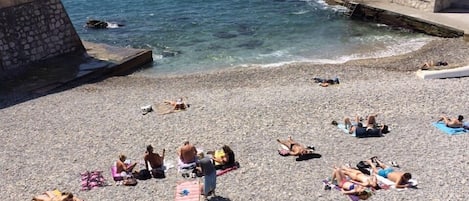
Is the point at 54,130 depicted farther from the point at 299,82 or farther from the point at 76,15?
the point at 76,15

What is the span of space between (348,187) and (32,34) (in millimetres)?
17201

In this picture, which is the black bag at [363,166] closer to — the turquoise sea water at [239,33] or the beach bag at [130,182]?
the beach bag at [130,182]

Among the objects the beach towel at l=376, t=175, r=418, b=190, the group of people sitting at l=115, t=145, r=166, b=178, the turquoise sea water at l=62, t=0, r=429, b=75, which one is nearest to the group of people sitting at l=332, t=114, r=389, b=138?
the beach towel at l=376, t=175, r=418, b=190

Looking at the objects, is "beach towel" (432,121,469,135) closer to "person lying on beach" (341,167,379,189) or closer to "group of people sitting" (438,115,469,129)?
"group of people sitting" (438,115,469,129)

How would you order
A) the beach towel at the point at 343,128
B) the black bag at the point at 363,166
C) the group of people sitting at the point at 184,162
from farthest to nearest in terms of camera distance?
the beach towel at the point at 343,128 → the group of people sitting at the point at 184,162 → the black bag at the point at 363,166

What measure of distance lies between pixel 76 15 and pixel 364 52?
21173 mm

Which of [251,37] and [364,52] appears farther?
[251,37]

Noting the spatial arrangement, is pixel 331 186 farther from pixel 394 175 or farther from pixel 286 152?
pixel 286 152

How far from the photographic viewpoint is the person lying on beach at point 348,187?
11141 mm

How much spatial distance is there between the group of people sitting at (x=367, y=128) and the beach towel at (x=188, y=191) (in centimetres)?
518

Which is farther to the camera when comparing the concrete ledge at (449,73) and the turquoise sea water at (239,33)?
the turquoise sea water at (239,33)

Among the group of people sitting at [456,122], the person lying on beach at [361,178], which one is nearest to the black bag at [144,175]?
the person lying on beach at [361,178]

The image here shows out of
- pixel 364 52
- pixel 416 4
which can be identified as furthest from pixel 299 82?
pixel 416 4

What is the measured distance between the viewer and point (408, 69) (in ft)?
74.8
